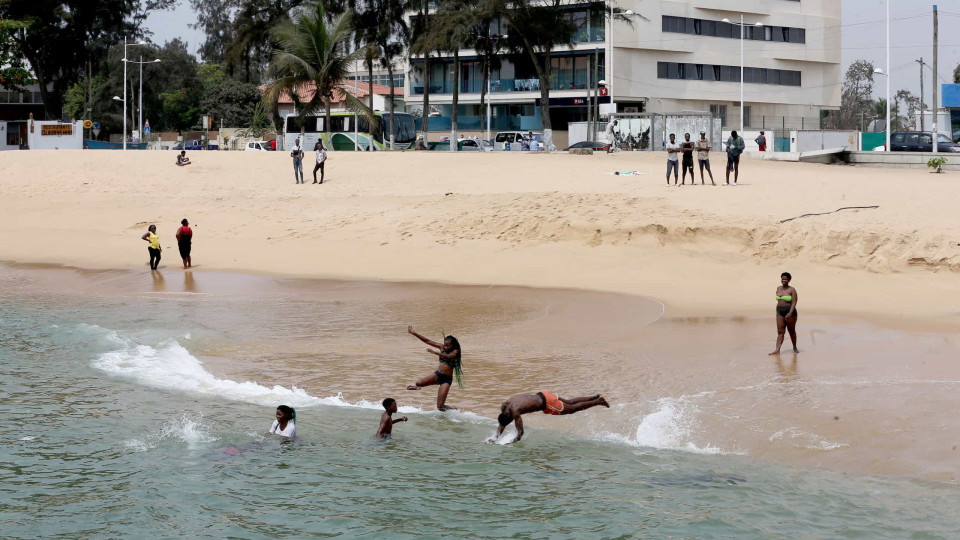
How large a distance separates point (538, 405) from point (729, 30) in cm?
6620

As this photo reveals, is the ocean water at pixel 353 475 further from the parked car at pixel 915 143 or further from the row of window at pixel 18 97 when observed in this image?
the row of window at pixel 18 97

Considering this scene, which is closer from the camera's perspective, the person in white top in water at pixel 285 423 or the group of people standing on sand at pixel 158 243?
the person in white top in water at pixel 285 423

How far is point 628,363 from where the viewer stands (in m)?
14.1

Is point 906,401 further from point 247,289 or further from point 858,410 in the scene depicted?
point 247,289

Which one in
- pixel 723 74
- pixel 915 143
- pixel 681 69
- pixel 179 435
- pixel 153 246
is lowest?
pixel 179 435

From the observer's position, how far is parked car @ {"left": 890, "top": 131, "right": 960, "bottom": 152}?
47.5 metres

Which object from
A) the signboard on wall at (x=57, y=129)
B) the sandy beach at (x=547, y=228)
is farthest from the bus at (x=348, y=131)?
the sandy beach at (x=547, y=228)

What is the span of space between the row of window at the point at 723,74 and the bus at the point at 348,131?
819 inches

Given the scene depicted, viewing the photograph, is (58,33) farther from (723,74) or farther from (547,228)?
(547,228)

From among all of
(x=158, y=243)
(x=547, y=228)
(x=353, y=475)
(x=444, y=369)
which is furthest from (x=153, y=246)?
(x=353, y=475)

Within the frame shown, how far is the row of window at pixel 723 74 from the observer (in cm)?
6994

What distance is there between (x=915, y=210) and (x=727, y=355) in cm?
1017

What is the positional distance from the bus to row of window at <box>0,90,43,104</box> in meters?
32.6

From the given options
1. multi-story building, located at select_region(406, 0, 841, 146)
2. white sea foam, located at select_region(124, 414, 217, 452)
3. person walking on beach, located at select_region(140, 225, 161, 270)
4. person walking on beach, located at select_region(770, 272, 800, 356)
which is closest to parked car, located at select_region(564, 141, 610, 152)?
multi-story building, located at select_region(406, 0, 841, 146)
